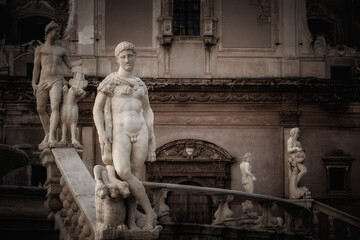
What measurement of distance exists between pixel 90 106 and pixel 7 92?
8.18ft

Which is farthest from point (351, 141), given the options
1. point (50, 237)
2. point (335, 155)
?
point (50, 237)

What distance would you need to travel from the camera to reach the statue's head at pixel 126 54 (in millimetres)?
12375

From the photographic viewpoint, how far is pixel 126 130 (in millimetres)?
12148

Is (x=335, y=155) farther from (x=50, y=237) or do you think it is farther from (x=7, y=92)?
(x=50, y=237)

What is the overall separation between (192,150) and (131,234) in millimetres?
18031

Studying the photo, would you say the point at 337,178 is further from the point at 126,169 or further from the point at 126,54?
the point at 126,169

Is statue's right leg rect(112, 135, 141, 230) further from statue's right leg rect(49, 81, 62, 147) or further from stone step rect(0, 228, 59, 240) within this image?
statue's right leg rect(49, 81, 62, 147)

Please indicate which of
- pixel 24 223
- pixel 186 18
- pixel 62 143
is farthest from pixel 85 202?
pixel 186 18

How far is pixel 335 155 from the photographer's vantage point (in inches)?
1184

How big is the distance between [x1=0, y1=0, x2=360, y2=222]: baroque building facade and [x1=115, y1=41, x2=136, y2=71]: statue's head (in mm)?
16821

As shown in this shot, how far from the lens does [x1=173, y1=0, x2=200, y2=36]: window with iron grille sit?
30766mm

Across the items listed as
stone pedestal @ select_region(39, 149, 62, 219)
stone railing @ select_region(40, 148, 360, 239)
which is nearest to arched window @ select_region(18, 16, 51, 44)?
stone railing @ select_region(40, 148, 360, 239)

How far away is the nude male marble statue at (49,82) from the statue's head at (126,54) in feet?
8.61

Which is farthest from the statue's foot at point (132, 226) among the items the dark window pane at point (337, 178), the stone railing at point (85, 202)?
the dark window pane at point (337, 178)
